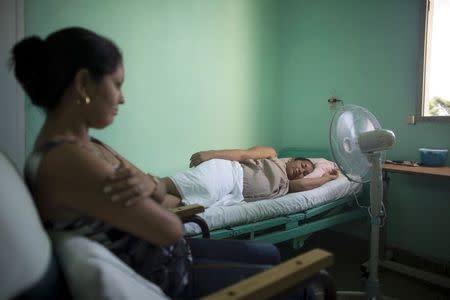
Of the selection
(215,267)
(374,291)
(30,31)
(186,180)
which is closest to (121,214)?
(215,267)

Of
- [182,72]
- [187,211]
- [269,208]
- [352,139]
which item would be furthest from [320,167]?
[187,211]

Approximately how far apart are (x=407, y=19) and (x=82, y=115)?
7.80 ft

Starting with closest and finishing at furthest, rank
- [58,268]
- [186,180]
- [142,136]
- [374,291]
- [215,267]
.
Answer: [58,268]
[215,267]
[374,291]
[186,180]
[142,136]

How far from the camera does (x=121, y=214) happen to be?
72 cm

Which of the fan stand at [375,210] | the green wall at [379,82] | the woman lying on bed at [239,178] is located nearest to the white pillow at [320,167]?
the woman lying on bed at [239,178]

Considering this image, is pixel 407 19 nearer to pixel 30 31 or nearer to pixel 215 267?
pixel 215 267

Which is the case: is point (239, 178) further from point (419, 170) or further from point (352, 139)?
point (419, 170)

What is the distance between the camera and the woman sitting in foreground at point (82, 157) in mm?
703

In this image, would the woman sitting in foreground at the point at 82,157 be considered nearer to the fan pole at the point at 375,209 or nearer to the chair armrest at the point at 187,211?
the chair armrest at the point at 187,211

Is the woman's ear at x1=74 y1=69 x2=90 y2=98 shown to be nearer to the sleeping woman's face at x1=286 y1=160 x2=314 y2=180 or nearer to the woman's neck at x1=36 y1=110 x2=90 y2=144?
the woman's neck at x1=36 y1=110 x2=90 y2=144

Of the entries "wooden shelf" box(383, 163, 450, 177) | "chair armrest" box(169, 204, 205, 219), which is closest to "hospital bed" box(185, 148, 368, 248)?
"chair armrest" box(169, 204, 205, 219)

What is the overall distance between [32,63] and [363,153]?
140 centimetres

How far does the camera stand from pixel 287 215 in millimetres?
1953

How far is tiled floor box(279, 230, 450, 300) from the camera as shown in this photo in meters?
1.95
